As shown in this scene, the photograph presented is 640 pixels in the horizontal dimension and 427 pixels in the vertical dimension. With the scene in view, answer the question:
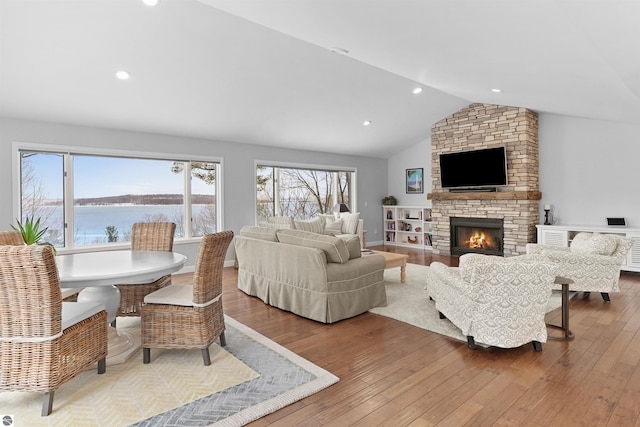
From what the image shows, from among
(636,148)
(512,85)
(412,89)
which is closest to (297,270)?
(512,85)

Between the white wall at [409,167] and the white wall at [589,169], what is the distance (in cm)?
260

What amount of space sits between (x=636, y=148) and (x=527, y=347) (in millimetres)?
4989

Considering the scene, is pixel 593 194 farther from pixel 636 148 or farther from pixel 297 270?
pixel 297 270

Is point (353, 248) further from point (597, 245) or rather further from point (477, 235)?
point (477, 235)

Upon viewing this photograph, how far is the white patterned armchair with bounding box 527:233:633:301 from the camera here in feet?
14.0

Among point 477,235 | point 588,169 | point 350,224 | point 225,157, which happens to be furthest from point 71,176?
point 588,169

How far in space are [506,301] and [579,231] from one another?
4429mm

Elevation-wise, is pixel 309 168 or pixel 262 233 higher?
pixel 309 168

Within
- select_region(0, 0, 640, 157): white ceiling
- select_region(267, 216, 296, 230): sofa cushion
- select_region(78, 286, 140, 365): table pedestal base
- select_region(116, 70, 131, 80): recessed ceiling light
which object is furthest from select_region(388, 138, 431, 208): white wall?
select_region(78, 286, 140, 365): table pedestal base

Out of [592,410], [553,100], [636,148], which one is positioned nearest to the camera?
[592,410]

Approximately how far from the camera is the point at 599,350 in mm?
2945

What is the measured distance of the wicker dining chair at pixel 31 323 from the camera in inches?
79.2

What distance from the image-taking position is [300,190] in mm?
8492

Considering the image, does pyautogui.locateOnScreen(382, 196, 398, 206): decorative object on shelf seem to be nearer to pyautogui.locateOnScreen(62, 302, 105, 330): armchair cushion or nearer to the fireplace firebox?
the fireplace firebox
